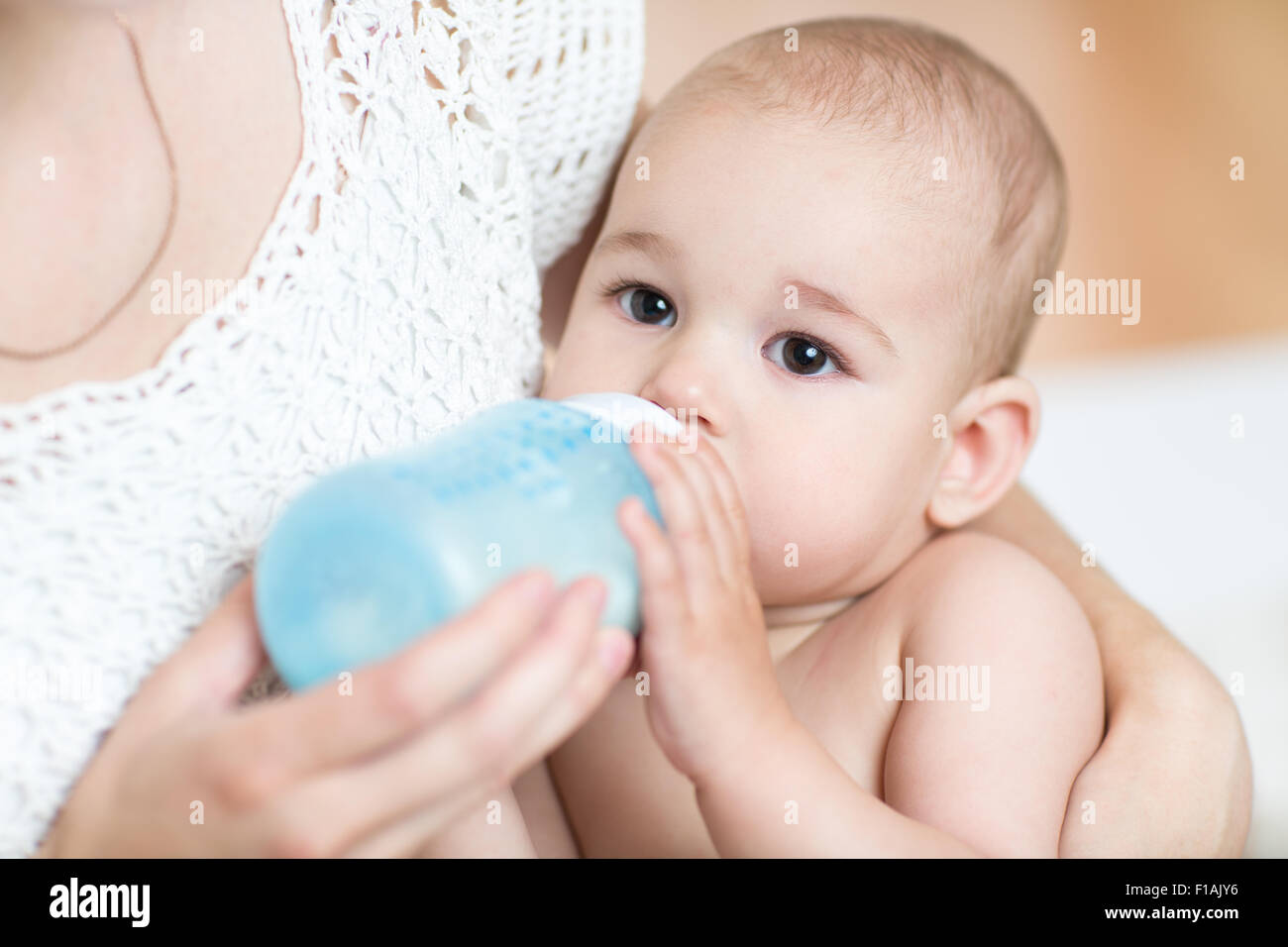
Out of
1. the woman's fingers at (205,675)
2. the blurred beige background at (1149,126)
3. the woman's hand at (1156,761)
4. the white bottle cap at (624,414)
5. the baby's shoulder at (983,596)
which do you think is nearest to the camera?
the woman's fingers at (205,675)

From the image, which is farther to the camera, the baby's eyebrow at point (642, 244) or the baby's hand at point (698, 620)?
the baby's eyebrow at point (642, 244)

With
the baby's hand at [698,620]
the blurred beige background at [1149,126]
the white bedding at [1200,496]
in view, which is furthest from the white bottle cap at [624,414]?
the blurred beige background at [1149,126]

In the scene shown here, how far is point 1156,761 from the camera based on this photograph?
3.13ft

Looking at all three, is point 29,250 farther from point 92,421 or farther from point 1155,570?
point 1155,570

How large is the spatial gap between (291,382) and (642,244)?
0.39 m

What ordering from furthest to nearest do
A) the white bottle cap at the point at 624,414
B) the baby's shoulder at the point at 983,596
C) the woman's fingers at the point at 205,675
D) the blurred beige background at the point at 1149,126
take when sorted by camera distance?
the blurred beige background at the point at 1149,126, the baby's shoulder at the point at 983,596, the white bottle cap at the point at 624,414, the woman's fingers at the point at 205,675

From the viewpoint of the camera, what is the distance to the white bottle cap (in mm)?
760

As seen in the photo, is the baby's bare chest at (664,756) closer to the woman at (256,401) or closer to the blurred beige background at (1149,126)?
the woman at (256,401)

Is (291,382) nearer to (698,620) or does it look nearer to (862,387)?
(698,620)

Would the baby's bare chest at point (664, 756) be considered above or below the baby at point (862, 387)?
below

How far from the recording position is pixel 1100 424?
7.21 ft

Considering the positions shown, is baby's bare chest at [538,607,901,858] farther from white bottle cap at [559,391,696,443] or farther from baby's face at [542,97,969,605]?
white bottle cap at [559,391,696,443]

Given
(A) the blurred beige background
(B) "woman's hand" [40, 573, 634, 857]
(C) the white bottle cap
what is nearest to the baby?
(C) the white bottle cap

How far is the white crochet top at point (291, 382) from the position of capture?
72 centimetres
